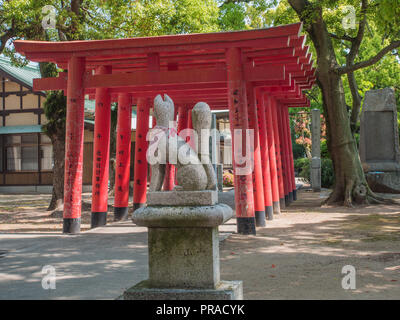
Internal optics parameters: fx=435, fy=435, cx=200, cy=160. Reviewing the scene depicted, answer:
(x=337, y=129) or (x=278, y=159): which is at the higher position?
(x=337, y=129)

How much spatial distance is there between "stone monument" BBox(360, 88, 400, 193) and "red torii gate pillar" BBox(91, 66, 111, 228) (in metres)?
11.6

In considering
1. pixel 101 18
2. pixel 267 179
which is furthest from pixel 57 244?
pixel 101 18

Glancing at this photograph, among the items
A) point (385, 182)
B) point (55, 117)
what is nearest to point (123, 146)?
point (55, 117)

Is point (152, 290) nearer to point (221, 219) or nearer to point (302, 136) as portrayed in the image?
point (221, 219)

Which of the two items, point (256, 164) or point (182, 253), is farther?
point (256, 164)

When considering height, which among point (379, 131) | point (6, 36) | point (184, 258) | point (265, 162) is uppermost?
point (6, 36)

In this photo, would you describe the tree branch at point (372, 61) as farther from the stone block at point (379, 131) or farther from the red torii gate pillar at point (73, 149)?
the red torii gate pillar at point (73, 149)

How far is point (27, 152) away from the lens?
26156 mm

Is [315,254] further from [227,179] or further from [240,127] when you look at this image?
[227,179]

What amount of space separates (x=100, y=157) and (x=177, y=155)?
6.30 metres

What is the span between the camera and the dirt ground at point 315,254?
505 centimetres

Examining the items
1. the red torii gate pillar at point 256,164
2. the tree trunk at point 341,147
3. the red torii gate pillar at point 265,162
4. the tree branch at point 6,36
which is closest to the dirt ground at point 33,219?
the red torii gate pillar at point 256,164

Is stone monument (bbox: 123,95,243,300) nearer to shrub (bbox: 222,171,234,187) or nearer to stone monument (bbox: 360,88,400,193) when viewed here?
stone monument (bbox: 360,88,400,193)

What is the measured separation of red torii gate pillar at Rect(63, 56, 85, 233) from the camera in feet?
30.3
